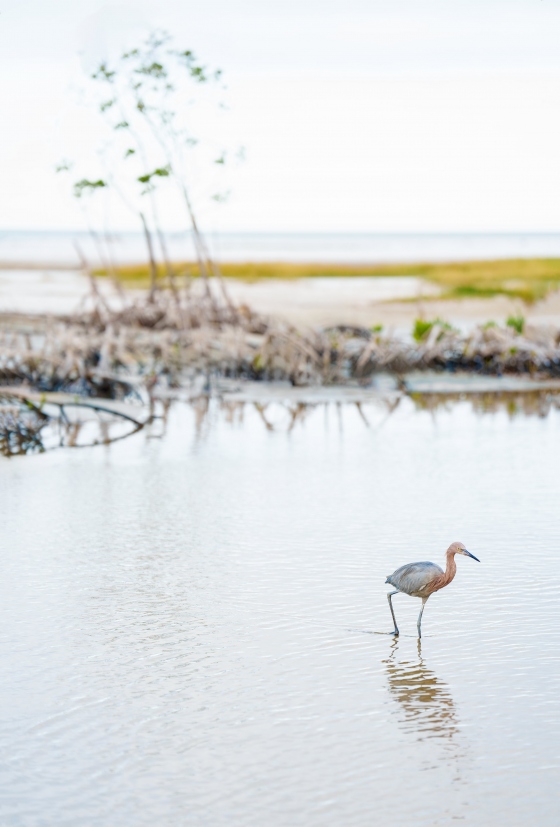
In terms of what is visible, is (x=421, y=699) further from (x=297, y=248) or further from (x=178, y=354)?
(x=297, y=248)

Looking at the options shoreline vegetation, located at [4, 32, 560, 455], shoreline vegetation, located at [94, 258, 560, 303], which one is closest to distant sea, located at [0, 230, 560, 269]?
shoreline vegetation, located at [94, 258, 560, 303]

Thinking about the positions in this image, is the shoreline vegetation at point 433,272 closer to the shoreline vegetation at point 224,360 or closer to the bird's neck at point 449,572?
the shoreline vegetation at point 224,360

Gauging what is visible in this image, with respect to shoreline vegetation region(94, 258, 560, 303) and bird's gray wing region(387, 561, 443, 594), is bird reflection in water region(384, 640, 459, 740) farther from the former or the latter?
shoreline vegetation region(94, 258, 560, 303)

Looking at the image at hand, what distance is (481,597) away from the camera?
6.30 m

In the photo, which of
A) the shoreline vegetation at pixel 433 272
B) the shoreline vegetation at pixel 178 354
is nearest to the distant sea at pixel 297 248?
the shoreline vegetation at pixel 433 272

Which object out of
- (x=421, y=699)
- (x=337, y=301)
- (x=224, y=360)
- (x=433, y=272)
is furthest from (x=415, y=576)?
(x=433, y=272)

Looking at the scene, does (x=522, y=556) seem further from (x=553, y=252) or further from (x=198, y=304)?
(x=553, y=252)

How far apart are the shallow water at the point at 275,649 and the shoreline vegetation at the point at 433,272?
29.8 metres

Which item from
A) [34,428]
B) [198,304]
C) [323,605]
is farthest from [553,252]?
[323,605]

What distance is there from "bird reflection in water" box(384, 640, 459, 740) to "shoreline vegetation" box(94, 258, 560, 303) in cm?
3314

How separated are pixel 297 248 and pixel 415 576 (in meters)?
73.8

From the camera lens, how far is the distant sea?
2699 inches

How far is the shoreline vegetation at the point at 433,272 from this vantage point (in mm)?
41625

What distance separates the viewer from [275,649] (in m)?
5.48
